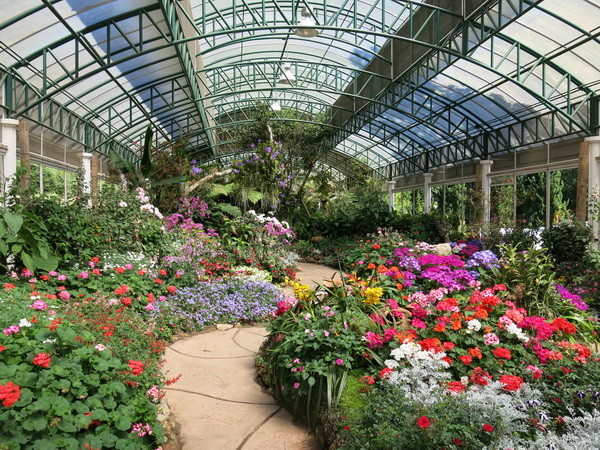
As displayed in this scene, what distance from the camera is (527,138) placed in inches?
506

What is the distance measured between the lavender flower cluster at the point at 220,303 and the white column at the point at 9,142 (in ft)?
15.3

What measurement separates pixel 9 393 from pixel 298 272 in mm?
8464

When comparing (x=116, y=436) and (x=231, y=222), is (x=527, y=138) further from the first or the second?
(x=116, y=436)

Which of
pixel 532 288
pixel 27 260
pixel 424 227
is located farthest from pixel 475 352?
pixel 424 227

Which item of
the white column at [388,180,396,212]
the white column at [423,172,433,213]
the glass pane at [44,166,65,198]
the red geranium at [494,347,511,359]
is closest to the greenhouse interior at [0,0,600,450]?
the red geranium at [494,347,511,359]

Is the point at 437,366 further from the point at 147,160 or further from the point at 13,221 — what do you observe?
the point at 147,160

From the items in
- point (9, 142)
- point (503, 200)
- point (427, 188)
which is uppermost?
point (9, 142)

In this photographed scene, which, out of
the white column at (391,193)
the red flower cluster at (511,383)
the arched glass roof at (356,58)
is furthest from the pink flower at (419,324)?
the white column at (391,193)

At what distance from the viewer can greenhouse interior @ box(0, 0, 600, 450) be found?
2.62m

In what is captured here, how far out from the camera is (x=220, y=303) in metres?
6.18

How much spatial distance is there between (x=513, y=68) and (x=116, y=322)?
1061cm

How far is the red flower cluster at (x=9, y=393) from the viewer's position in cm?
210

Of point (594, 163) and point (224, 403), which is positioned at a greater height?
point (594, 163)

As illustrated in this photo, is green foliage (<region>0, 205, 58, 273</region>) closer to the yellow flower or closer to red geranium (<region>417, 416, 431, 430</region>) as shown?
the yellow flower
